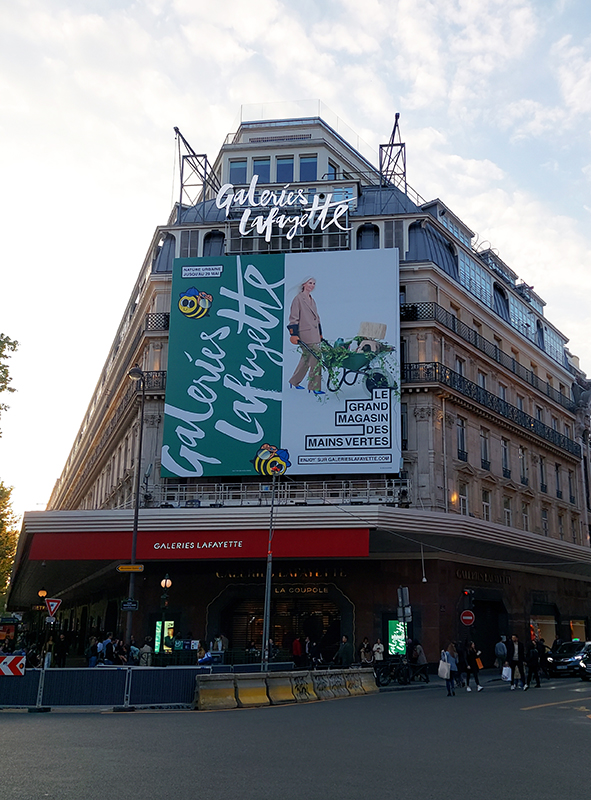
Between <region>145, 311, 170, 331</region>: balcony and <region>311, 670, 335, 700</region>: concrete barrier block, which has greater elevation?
<region>145, 311, 170, 331</region>: balcony

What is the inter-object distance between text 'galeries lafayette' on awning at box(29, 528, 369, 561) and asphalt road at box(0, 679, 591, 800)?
1443cm

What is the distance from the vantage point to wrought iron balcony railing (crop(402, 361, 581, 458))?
1620 inches

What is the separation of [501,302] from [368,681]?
32.8m

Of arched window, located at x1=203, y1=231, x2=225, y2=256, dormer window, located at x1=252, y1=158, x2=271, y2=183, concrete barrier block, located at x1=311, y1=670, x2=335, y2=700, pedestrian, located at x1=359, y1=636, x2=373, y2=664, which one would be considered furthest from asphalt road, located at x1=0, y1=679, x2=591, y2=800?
dormer window, located at x1=252, y1=158, x2=271, y2=183

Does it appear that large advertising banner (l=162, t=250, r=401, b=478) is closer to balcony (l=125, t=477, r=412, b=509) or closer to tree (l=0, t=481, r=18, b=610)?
balcony (l=125, t=477, r=412, b=509)

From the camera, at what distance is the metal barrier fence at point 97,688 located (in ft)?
63.5

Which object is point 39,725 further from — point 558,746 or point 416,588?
point 416,588

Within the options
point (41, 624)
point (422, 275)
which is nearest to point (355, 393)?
point (422, 275)

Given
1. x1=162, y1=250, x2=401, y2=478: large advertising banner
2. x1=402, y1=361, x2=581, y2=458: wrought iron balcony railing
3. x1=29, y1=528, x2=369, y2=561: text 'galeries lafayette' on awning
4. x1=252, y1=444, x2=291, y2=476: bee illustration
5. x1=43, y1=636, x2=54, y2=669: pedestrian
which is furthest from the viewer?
x1=402, y1=361, x2=581, y2=458: wrought iron balcony railing

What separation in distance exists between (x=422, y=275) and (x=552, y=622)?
21.5 m

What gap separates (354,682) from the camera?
25.3 m

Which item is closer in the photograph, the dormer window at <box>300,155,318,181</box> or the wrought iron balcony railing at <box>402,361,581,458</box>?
the wrought iron balcony railing at <box>402,361,581,458</box>

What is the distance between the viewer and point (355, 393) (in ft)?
130

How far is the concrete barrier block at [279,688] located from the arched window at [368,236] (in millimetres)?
27267
